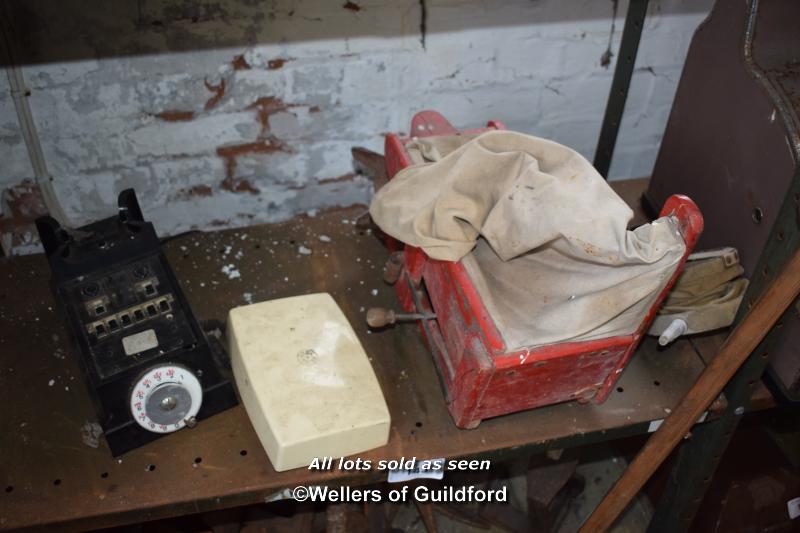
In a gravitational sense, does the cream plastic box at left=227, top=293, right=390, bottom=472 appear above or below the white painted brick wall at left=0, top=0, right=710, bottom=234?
below

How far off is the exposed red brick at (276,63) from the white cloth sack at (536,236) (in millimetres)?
477

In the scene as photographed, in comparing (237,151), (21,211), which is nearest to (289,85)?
(237,151)

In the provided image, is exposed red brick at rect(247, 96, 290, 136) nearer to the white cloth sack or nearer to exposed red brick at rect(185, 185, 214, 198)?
exposed red brick at rect(185, 185, 214, 198)

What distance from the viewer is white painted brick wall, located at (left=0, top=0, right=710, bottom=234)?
131 cm

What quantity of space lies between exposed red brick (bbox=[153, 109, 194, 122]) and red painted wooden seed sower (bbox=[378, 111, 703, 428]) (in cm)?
48

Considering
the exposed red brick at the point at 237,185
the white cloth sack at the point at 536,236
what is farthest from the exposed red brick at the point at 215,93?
the white cloth sack at the point at 536,236

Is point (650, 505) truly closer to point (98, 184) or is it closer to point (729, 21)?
point (729, 21)

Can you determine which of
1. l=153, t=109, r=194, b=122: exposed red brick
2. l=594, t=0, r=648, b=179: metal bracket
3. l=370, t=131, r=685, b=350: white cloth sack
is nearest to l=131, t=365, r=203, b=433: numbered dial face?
l=370, t=131, r=685, b=350: white cloth sack

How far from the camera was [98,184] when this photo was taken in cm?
147

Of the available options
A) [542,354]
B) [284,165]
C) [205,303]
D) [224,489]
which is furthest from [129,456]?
[284,165]

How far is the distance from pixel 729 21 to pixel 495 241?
0.58 metres

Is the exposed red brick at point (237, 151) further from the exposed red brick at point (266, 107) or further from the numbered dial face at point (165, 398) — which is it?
the numbered dial face at point (165, 398)

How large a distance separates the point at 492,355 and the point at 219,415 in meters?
0.45

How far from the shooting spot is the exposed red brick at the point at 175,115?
1.40 meters
